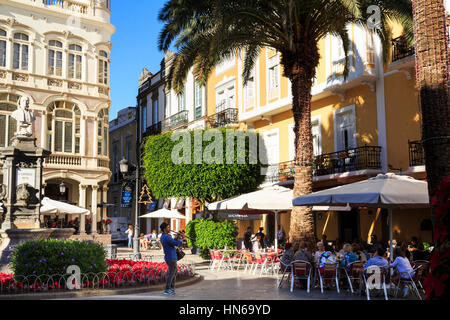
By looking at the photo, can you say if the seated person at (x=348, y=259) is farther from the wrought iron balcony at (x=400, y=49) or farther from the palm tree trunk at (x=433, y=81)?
the wrought iron balcony at (x=400, y=49)

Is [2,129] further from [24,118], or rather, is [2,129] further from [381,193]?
[381,193]

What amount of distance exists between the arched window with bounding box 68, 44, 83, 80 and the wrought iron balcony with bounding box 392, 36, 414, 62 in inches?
844

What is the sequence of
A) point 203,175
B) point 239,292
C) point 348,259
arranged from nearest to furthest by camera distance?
point 239,292
point 348,259
point 203,175

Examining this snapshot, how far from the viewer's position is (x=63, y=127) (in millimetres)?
33406

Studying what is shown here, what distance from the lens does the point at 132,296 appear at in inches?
415

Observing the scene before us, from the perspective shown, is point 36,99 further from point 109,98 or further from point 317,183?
point 317,183

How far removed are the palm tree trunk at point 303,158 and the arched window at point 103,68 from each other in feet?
73.5

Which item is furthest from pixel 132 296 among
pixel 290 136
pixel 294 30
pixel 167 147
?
pixel 290 136

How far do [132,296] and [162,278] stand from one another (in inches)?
65.2

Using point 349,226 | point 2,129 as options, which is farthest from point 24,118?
point 2,129

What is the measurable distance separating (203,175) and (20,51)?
17561mm

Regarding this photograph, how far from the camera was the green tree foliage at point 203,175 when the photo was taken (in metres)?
21.4

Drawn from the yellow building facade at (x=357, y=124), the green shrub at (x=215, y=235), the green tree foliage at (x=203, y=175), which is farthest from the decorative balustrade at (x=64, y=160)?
the green shrub at (x=215, y=235)

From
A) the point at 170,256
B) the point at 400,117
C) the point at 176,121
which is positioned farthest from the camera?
the point at 176,121
